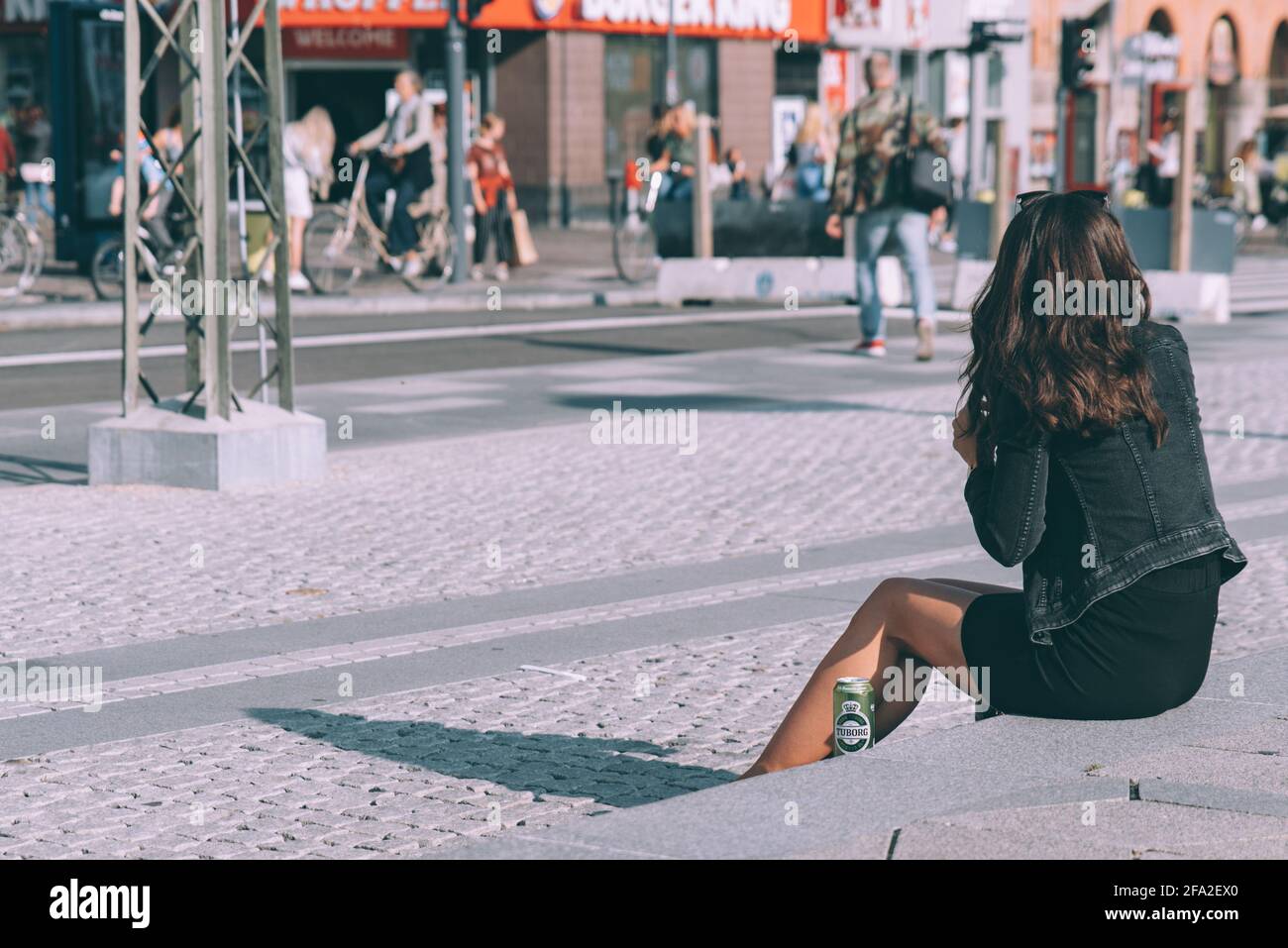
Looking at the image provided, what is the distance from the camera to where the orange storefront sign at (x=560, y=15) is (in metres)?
34.5

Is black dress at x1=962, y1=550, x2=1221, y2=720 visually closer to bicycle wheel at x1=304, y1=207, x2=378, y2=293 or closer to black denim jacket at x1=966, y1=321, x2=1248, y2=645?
black denim jacket at x1=966, y1=321, x2=1248, y2=645

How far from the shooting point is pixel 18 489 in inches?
391

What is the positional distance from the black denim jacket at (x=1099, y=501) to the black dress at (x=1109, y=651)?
5 cm

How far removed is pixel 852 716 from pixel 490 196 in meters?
19.1

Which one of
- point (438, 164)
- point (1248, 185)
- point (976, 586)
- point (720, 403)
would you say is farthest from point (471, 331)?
point (1248, 185)

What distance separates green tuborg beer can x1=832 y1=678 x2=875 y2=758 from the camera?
466 cm

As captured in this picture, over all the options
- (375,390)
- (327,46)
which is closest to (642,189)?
(327,46)

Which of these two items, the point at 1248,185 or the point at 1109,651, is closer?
the point at 1109,651

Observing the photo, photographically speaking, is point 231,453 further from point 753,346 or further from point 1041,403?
point 753,346

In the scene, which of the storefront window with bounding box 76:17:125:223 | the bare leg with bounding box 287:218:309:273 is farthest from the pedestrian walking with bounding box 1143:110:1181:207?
the storefront window with bounding box 76:17:125:223

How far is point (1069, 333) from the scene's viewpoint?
4.41 meters

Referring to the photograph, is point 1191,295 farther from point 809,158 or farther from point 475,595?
point 475,595

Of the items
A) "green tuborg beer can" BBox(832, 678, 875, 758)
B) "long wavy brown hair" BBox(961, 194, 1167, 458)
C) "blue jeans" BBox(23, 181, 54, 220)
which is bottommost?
"green tuborg beer can" BBox(832, 678, 875, 758)
